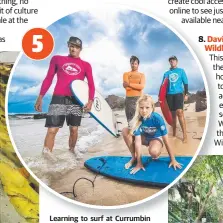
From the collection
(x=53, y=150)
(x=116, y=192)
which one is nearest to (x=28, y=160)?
(x=53, y=150)

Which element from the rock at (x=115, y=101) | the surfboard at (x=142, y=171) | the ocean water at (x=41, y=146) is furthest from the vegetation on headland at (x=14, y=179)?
the rock at (x=115, y=101)

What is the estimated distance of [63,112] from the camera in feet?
3.84

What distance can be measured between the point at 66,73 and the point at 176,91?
27 centimetres

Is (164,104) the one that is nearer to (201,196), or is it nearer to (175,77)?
(175,77)

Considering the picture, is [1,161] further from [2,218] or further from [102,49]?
[102,49]

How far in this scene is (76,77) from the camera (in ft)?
3.84

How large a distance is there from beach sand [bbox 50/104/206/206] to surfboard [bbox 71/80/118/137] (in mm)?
16

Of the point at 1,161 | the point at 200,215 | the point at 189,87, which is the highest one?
the point at 189,87

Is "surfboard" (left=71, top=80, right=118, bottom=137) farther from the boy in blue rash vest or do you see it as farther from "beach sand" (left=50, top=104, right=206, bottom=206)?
the boy in blue rash vest

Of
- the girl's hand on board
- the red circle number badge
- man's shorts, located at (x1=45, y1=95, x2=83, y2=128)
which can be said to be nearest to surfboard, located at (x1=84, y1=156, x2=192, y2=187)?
the girl's hand on board

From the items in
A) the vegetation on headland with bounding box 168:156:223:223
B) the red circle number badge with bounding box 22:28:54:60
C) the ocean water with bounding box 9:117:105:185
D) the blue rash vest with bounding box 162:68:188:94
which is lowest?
the vegetation on headland with bounding box 168:156:223:223

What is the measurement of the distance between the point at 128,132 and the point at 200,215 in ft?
0.91

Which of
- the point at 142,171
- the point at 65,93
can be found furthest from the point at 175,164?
the point at 65,93

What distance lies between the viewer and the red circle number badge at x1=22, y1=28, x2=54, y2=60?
1.16 metres
